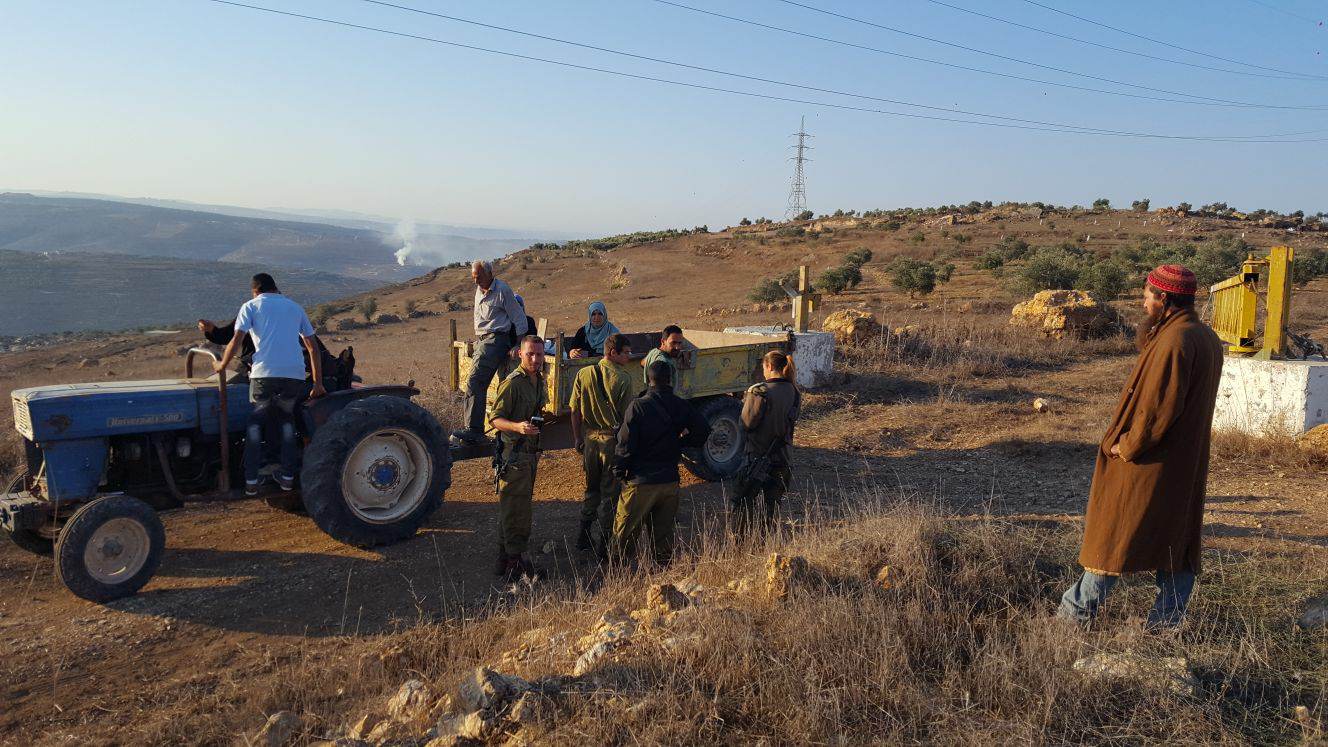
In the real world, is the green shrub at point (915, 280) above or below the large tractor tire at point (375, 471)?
above

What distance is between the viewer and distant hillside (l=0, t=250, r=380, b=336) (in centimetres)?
4985

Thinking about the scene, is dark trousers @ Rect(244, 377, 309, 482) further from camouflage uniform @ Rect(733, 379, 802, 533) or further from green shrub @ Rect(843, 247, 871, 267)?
green shrub @ Rect(843, 247, 871, 267)

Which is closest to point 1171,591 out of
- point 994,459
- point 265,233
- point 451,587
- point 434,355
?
point 451,587

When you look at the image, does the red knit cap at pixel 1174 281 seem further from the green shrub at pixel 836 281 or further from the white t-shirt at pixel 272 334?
the green shrub at pixel 836 281

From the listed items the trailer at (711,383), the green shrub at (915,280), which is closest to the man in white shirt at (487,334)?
the trailer at (711,383)

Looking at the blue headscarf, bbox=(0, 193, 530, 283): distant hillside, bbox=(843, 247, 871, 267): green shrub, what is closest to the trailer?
the blue headscarf

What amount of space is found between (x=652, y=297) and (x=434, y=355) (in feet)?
40.3

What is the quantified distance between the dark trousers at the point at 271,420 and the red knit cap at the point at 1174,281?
5.51m

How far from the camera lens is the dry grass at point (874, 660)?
11.2ft

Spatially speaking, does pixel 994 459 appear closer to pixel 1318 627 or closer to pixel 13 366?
pixel 1318 627

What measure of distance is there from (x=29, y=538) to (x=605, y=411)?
13.4 feet

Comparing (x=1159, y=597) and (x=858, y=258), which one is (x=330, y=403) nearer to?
(x=1159, y=597)

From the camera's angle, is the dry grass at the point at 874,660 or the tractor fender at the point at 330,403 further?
the tractor fender at the point at 330,403

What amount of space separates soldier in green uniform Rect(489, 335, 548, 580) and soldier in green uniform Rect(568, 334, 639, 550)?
1.61 ft
